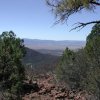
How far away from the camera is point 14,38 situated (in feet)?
146

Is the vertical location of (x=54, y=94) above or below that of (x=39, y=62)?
above

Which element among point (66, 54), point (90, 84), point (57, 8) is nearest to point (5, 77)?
point (90, 84)

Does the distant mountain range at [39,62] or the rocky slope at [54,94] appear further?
the distant mountain range at [39,62]

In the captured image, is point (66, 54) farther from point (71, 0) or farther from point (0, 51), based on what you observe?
point (71, 0)

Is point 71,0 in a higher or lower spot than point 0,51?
higher

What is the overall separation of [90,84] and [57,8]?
1133 centimetres

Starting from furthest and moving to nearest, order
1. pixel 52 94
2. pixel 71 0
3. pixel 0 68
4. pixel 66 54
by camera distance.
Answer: pixel 66 54, pixel 52 94, pixel 0 68, pixel 71 0

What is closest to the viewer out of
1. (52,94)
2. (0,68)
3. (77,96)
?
(0,68)

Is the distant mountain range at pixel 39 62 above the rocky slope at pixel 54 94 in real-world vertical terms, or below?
below

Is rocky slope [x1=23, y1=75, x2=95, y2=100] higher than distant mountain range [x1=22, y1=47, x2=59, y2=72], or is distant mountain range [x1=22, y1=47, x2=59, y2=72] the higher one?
rocky slope [x1=23, y1=75, x2=95, y2=100]

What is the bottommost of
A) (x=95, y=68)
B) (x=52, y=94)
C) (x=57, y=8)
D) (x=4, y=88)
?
(x=52, y=94)

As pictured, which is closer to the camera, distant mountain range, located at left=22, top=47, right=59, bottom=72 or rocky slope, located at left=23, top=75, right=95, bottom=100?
rocky slope, located at left=23, top=75, right=95, bottom=100

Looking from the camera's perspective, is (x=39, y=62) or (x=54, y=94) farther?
(x=39, y=62)

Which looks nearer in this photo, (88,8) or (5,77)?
(88,8)
